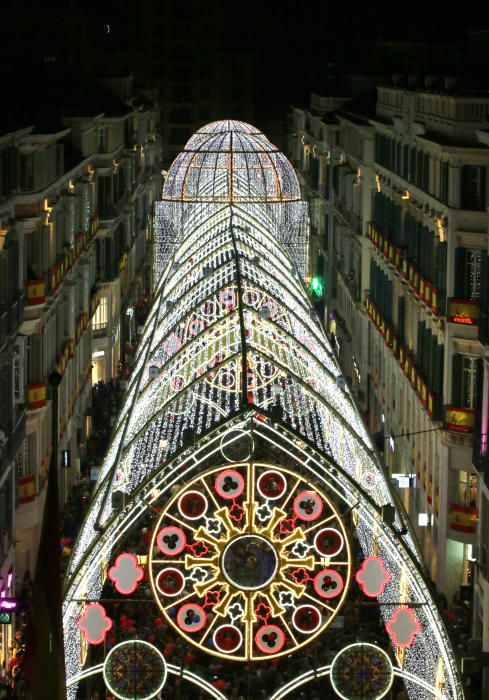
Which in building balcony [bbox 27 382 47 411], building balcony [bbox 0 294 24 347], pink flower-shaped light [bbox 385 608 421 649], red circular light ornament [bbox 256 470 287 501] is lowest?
building balcony [bbox 27 382 47 411]

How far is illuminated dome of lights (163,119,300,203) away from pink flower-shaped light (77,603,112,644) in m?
45.4

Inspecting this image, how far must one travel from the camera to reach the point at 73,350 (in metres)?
60.7

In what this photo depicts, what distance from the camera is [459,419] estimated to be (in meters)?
47.7

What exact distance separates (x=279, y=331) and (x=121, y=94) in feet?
203

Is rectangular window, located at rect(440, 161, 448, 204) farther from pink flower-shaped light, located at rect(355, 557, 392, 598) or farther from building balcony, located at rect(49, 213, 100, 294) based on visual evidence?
pink flower-shaped light, located at rect(355, 557, 392, 598)

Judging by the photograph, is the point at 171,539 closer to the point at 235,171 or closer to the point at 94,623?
the point at 94,623

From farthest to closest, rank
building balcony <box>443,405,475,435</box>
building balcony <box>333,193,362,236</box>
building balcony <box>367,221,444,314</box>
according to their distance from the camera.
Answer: building balcony <box>333,193,362,236</box> < building balcony <box>367,221,444,314</box> < building balcony <box>443,405,475,435</box>

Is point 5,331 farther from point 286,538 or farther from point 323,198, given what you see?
point 323,198

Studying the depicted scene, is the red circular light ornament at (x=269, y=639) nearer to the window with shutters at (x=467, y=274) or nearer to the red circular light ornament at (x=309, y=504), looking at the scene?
the red circular light ornament at (x=309, y=504)

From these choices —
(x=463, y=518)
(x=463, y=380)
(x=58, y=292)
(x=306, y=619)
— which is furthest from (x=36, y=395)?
(x=306, y=619)

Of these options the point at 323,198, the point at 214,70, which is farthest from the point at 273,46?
the point at 323,198

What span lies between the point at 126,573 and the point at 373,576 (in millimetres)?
3525

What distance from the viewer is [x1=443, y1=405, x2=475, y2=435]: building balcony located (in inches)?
1868

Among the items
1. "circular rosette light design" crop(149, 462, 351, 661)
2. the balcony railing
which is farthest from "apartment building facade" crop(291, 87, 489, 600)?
"circular rosette light design" crop(149, 462, 351, 661)
